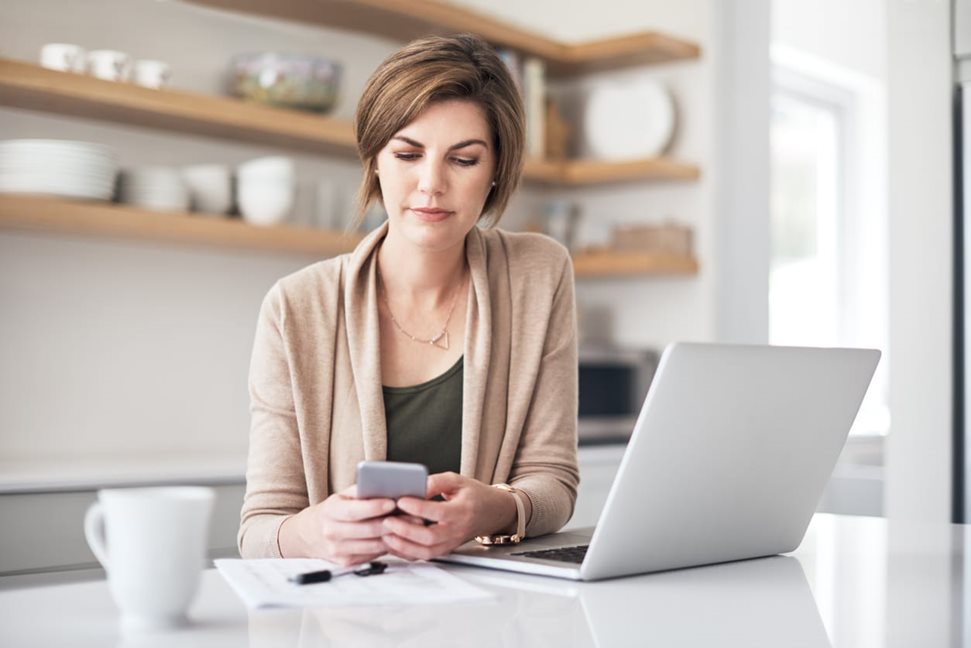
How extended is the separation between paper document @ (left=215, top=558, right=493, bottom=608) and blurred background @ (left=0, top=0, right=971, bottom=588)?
138 centimetres

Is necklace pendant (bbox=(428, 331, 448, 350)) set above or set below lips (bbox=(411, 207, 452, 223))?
below

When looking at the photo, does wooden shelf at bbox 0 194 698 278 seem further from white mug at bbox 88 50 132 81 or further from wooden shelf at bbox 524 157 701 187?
wooden shelf at bbox 524 157 701 187

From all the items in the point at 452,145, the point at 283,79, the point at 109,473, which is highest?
the point at 283,79

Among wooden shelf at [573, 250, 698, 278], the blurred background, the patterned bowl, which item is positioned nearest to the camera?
the blurred background

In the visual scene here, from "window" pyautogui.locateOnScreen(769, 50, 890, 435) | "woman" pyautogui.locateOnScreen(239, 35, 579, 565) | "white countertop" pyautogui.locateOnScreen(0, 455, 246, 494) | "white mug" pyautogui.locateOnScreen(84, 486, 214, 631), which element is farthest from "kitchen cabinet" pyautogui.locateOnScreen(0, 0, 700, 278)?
"white mug" pyautogui.locateOnScreen(84, 486, 214, 631)

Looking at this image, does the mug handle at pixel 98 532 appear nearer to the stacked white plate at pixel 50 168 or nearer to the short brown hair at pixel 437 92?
the short brown hair at pixel 437 92

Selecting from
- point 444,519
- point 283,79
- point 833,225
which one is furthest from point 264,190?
point 833,225

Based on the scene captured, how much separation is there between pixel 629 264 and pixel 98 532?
3.02m

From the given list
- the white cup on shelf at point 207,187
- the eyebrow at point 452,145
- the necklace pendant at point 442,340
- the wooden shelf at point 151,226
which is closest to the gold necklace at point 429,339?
the necklace pendant at point 442,340

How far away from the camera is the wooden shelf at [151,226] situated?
8.50ft

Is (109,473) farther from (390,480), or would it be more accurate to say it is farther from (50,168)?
(390,480)

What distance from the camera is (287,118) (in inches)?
122

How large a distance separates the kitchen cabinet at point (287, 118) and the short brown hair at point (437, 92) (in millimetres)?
1130

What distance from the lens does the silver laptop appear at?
115 centimetres
